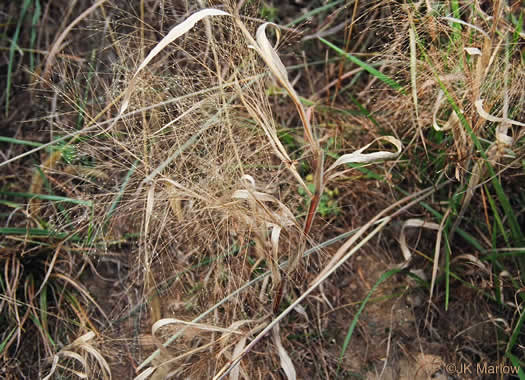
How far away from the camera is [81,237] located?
1.54 m

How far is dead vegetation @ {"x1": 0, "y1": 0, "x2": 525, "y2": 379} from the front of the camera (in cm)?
123

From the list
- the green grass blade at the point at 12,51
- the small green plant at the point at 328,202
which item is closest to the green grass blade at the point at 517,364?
the small green plant at the point at 328,202

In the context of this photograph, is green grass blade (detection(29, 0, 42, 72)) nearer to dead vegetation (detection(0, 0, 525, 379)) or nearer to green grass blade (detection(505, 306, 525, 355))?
dead vegetation (detection(0, 0, 525, 379))

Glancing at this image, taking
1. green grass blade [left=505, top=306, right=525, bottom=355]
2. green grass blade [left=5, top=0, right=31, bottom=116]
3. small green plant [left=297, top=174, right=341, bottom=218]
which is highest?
green grass blade [left=5, top=0, right=31, bottom=116]

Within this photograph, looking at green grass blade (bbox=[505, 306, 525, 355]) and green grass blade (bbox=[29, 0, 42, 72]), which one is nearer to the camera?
green grass blade (bbox=[505, 306, 525, 355])

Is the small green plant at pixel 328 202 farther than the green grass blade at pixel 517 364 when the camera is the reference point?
Yes

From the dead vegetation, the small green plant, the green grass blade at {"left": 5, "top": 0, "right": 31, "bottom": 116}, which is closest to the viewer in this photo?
the dead vegetation

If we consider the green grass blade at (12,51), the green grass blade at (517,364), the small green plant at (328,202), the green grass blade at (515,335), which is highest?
the green grass blade at (12,51)

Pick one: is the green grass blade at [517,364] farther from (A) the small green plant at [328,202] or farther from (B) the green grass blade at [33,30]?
(B) the green grass blade at [33,30]

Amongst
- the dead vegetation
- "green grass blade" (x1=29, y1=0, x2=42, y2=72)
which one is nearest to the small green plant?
the dead vegetation

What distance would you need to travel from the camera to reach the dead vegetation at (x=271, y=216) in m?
1.23

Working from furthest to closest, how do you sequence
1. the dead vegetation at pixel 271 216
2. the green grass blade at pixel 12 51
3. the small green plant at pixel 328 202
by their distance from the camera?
1. the green grass blade at pixel 12 51
2. the small green plant at pixel 328 202
3. the dead vegetation at pixel 271 216

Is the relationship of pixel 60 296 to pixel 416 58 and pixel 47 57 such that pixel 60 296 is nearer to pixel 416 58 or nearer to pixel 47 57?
pixel 47 57

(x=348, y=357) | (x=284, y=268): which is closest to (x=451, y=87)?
(x=284, y=268)
